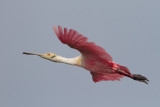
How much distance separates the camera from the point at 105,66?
16500 millimetres

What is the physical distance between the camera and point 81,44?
51.0ft

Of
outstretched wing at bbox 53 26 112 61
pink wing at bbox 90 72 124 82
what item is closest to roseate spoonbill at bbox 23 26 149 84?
outstretched wing at bbox 53 26 112 61

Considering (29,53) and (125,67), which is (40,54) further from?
(125,67)

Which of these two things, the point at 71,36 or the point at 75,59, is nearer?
the point at 71,36

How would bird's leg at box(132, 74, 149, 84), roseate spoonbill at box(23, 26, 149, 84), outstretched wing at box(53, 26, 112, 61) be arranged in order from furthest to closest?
bird's leg at box(132, 74, 149, 84), roseate spoonbill at box(23, 26, 149, 84), outstretched wing at box(53, 26, 112, 61)

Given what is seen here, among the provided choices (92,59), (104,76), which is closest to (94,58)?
Answer: (92,59)

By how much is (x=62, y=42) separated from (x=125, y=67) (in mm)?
2437

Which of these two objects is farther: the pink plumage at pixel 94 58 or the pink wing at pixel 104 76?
the pink wing at pixel 104 76

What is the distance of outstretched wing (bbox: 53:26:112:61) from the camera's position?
591 inches

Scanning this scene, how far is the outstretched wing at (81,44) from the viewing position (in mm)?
15008

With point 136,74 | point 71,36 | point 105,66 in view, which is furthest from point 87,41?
point 136,74

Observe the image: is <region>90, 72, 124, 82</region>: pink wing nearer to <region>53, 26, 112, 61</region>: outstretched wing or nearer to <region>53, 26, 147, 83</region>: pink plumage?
<region>53, 26, 147, 83</region>: pink plumage

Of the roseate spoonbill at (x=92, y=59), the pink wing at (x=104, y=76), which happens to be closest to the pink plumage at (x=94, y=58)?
the roseate spoonbill at (x=92, y=59)

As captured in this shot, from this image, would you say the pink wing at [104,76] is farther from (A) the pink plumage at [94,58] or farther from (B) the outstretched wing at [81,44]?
(B) the outstretched wing at [81,44]
